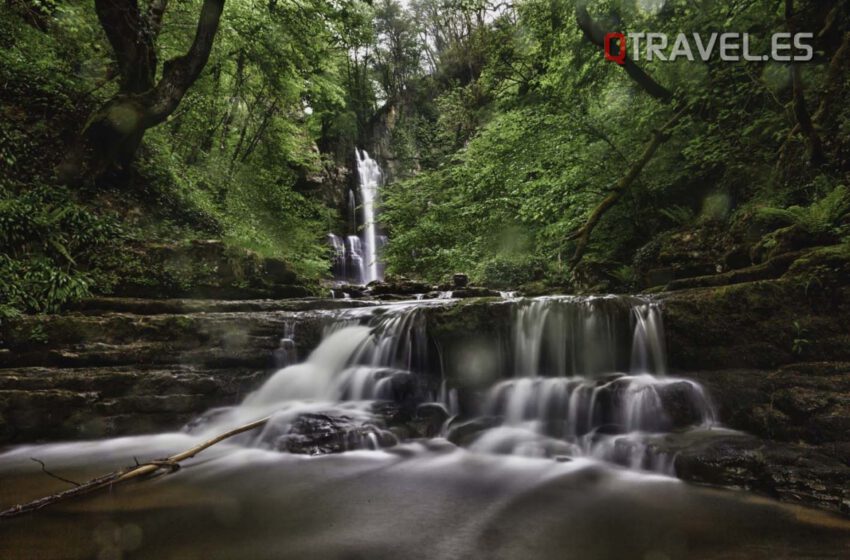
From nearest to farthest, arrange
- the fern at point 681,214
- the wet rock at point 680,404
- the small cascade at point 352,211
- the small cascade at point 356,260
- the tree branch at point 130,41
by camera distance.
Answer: the wet rock at point 680,404
the fern at point 681,214
the tree branch at point 130,41
the small cascade at point 356,260
the small cascade at point 352,211

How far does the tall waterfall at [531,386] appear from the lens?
14.4 ft

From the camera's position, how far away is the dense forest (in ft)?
20.9

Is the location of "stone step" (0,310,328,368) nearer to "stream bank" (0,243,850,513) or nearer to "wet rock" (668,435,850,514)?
"stream bank" (0,243,850,513)

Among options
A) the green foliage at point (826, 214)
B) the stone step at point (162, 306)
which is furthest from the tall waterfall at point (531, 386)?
the green foliage at point (826, 214)

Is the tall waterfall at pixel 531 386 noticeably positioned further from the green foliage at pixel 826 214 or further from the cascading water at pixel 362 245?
the cascading water at pixel 362 245

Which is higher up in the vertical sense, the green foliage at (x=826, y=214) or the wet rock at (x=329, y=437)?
the green foliage at (x=826, y=214)

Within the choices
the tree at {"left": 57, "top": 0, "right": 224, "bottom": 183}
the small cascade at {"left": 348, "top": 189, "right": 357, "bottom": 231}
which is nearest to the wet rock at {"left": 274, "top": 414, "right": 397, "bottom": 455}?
the tree at {"left": 57, "top": 0, "right": 224, "bottom": 183}

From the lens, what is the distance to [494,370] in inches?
236

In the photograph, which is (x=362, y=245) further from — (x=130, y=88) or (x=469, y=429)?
(x=469, y=429)

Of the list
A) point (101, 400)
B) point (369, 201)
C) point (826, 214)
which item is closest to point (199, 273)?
point (101, 400)

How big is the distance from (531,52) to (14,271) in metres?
11.5

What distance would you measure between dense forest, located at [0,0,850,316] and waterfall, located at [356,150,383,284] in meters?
7.05

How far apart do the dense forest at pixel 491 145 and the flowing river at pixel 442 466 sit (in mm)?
2819

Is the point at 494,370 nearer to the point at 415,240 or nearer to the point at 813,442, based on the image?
the point at 813,442
